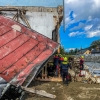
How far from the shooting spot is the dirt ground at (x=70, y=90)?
7520 mm

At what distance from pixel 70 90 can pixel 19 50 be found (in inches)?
132

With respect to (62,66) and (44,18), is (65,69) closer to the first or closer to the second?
(62,66)

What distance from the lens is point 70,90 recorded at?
8.58 meters

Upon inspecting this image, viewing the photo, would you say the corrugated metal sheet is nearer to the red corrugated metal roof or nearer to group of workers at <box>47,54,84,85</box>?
group of workers at <box>47,54,84,85</box>

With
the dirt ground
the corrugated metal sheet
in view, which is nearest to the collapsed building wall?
the corrugated metal sheet

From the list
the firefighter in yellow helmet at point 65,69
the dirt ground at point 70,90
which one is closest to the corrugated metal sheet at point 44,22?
the firefighter in yellow helmet at point 65,69

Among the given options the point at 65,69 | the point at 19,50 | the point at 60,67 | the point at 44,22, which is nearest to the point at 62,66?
the point at 65,69

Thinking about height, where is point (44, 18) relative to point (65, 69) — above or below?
above

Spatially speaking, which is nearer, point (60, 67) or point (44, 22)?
point (60, 67)

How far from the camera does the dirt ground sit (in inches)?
296

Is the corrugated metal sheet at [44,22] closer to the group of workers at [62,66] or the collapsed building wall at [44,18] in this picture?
the collapsed building wall at [44,18]

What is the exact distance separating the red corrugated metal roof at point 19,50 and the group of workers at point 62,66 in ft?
7.46

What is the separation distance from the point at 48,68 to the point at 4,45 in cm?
488

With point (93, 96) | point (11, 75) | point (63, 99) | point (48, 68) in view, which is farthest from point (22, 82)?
point (48, 68)
